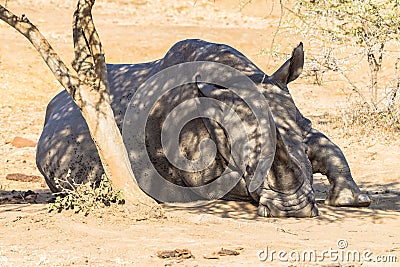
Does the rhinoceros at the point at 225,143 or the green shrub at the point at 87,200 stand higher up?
the rhinoceros at the point at 225,143

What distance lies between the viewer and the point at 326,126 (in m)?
15.1

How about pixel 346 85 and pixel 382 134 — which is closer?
pixel 382 134

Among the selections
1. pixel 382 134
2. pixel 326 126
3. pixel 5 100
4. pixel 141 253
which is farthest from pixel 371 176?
pixel 5 100

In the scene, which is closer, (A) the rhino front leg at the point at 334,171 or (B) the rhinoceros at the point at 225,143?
(B) the rhinoceros at the point at 225,143

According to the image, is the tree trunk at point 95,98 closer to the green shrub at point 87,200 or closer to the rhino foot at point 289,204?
the green shrub at point 87,200

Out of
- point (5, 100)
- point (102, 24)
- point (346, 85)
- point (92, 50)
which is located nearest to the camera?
point (92, 50)

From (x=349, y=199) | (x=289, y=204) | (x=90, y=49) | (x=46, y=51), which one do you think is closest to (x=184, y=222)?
(x=289, y=204)

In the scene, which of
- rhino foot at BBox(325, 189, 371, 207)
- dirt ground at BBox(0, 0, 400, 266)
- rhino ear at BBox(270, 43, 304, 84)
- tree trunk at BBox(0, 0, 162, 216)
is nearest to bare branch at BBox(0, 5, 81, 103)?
tree trunk at BBox(0, 0, 162, 216)

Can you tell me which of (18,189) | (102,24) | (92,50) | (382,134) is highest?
(102,24)

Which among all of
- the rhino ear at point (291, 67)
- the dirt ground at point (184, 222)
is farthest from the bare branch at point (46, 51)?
the rhino ear at point (291, 67)

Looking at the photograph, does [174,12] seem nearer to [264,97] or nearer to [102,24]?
[102,24]

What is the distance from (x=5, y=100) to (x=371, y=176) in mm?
10615

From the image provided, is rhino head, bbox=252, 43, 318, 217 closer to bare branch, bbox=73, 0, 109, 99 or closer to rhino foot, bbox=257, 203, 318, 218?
rhino foot, bbox=257, 203, 318, 218

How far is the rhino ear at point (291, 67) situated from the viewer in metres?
7.50
